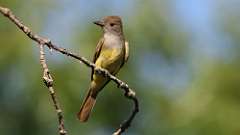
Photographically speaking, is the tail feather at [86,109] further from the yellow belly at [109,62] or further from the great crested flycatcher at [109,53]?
the yellow belly at [109,62]

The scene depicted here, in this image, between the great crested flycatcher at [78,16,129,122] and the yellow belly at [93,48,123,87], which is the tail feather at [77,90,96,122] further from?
the yellow belly at [93,48,123,87]

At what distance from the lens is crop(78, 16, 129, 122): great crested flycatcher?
16.6ft

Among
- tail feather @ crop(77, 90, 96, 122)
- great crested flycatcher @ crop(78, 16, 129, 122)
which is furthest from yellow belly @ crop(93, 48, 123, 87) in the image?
tail feather @ crop(77, 90, 96, 122)

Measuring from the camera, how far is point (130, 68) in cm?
1148

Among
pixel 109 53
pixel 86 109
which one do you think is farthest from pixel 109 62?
pixel 86 109

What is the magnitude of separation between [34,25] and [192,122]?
7.77 feet

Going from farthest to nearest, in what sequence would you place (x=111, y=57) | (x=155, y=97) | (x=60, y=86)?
(x=155, y=97), (x=60, y=86), (x=111, y=57)

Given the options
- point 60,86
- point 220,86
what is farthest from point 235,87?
point 60,86

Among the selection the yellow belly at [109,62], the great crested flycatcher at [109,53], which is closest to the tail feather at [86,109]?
the great crested flycatcher at [109,53]

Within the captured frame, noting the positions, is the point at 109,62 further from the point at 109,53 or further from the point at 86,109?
the point at 86,109

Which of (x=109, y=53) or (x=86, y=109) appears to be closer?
(x=86, y=109)

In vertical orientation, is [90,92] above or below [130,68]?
above

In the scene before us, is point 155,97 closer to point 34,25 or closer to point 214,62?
point 214,62

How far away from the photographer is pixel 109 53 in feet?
16.9
